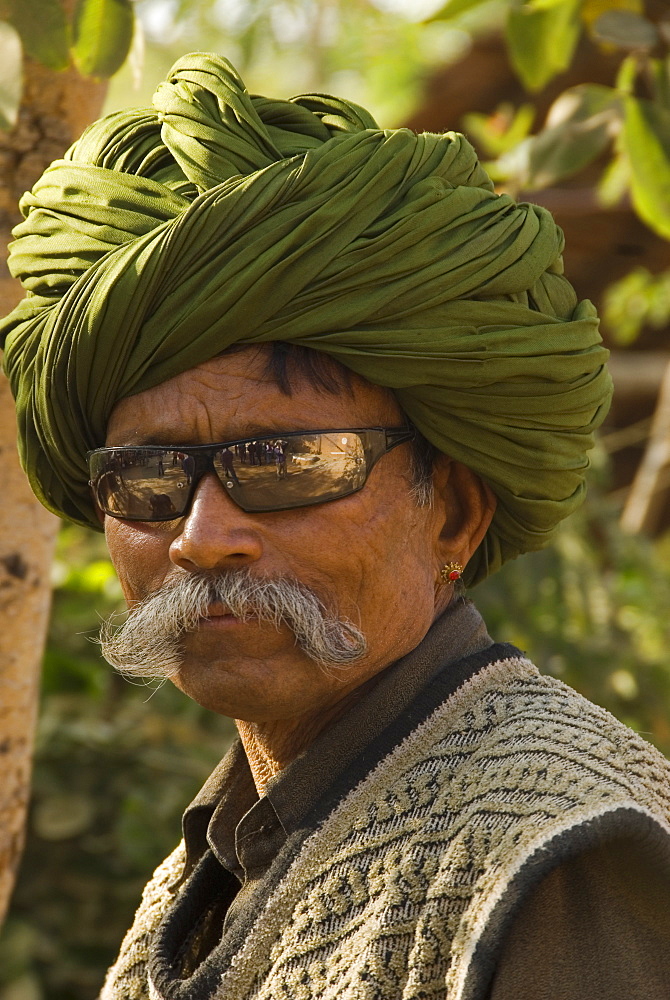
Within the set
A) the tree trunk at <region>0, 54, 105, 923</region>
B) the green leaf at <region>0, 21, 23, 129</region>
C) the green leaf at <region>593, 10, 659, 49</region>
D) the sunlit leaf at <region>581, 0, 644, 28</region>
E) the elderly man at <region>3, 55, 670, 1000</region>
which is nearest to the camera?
the elderly man at <region>3, 55, 670, 1000</region>

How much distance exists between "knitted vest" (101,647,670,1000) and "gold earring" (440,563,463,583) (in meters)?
0.20

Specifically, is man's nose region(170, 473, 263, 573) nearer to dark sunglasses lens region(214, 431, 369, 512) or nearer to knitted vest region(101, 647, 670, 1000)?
dark sunglasses lens region(214, 431, 369, 512)

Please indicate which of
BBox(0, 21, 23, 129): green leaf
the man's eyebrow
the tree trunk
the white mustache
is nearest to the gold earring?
the white mustache

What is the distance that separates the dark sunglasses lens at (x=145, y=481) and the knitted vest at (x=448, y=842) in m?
0.49

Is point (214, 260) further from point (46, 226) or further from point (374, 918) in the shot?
point (374, 918)

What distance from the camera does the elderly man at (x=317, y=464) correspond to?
5.26 ft

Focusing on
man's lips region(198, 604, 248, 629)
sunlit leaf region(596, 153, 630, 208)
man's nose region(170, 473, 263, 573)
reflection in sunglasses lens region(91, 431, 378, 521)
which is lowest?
sunlit leaf region(596, 153, 630, 208)

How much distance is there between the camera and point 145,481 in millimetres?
1779

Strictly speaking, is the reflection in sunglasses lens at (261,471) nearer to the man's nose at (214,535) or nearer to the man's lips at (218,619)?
the man's nose at (214,535)

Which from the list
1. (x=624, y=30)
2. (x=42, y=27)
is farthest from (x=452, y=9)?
(x=42, y=27)

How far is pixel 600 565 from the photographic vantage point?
5438 mm

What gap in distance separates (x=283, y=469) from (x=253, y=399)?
4.5 inches

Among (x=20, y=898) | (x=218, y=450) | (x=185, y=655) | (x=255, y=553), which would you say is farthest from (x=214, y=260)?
(x=20, y=898)

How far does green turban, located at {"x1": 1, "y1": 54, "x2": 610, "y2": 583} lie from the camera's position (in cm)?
171
